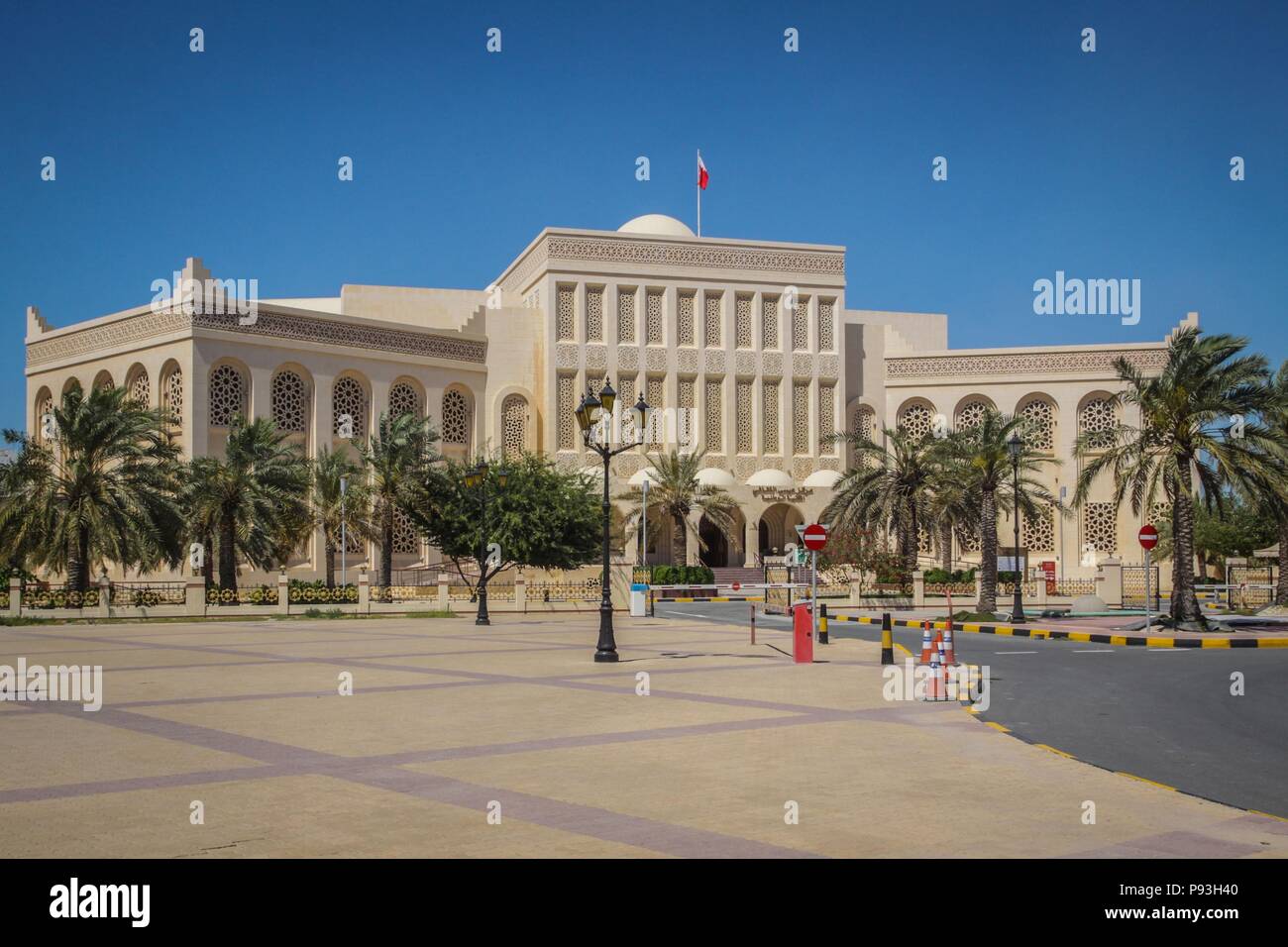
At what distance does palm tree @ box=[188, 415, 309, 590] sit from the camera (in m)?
37.1

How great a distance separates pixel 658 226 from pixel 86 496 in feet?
123

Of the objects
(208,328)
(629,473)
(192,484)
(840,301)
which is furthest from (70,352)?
(840,301)

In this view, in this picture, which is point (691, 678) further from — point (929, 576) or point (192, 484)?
point (929, 576)

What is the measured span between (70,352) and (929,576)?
127 ft

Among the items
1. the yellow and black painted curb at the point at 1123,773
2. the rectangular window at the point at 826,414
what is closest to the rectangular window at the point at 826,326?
the rectangular window at the point at 826,414

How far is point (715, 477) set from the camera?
5744cm

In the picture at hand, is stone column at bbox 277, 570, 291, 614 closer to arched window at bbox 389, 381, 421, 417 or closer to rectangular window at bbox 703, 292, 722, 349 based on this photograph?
arched window at bbox 389, 381, 421, 417

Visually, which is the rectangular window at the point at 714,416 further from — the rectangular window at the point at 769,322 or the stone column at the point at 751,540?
the stone column at the point at 751,540

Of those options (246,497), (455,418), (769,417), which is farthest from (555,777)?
(769,417)

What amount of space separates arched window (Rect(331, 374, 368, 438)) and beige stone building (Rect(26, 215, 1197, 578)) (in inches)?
2.9

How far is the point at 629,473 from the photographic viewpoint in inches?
2324

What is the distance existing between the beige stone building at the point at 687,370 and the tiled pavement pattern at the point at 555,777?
41.5m

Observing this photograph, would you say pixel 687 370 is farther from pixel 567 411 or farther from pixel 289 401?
pixel 289 401

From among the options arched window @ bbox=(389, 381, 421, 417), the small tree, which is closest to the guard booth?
the small tree
